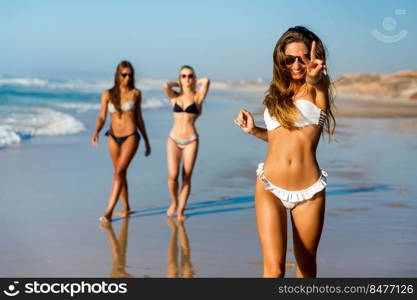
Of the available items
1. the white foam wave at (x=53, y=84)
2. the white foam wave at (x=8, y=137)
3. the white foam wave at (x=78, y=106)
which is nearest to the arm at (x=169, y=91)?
the white foam wave at (x=8, y=137)

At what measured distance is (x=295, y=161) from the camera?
5121 mm

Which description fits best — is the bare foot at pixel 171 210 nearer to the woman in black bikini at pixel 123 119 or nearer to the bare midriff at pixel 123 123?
the woman in black bikini at pixel 123 119

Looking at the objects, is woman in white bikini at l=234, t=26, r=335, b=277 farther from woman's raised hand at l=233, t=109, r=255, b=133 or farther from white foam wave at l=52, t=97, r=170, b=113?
white foam wave at l=52, t=97, r=170, b=113

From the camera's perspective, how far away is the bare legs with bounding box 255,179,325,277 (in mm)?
5066

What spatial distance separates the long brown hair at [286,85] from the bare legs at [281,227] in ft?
1.42

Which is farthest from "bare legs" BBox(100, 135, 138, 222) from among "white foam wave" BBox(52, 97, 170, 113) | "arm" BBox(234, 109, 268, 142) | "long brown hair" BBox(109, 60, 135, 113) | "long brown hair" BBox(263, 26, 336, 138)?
"white foam wave" BBox(52, 97, 170, 113)

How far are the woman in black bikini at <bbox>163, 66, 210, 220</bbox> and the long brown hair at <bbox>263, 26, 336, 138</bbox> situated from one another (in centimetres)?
465

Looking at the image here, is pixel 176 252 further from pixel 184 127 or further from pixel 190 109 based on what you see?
pixel 190 109

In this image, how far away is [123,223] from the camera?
9.32 metres

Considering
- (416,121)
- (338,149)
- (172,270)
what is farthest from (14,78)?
(172,270)

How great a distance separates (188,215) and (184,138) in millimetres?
963

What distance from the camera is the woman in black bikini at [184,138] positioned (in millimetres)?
10047

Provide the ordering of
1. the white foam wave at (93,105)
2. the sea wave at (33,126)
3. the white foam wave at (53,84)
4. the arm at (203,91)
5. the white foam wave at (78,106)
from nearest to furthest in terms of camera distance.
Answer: the arm at (203,91) → the sea wave at (33,126) → the white foam wave at (78,106) → the white foam wave at (93,105) → the white foam wave at (53,84)

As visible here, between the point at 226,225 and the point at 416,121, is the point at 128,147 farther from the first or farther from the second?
the point at 416,121
